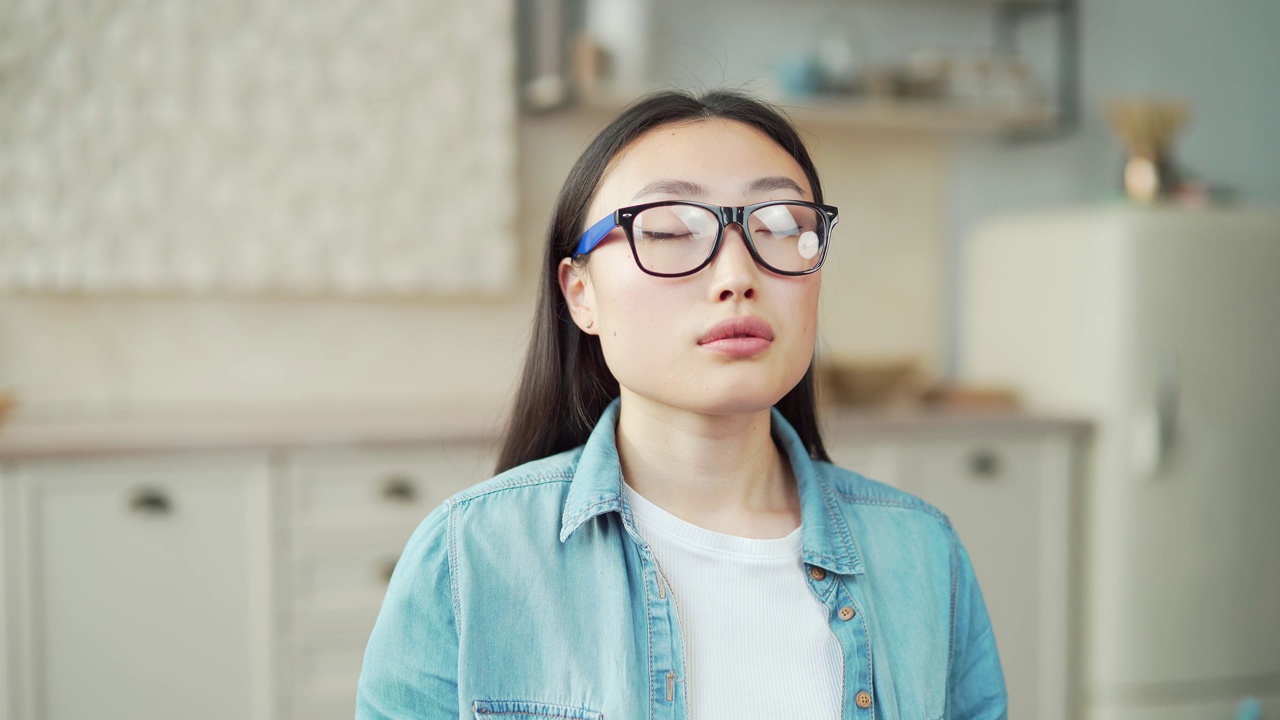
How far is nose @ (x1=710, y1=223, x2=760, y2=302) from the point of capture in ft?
3.16

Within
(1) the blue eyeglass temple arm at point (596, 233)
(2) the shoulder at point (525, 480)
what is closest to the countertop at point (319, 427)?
(2) the shoulder at point (525, 480)

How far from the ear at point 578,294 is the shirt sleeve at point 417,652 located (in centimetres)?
29

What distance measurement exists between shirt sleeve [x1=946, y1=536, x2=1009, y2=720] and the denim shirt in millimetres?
15

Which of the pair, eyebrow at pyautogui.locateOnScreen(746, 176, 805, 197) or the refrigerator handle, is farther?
the refrigerator handle

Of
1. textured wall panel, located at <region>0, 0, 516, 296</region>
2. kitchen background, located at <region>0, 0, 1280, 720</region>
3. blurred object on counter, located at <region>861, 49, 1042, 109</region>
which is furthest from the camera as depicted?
blurred object on counter, located at <region>861, 49, 1042, 109</region>

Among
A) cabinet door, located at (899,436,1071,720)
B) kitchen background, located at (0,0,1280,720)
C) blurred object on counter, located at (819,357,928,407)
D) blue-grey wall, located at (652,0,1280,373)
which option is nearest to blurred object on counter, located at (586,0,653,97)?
kitchen background, located at (0,0,1280,720)

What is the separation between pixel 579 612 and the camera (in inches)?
38.9

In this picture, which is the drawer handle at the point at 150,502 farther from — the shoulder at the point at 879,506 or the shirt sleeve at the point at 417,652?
the shoulder at the point at 879,506

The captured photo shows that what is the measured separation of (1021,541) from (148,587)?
2153mm

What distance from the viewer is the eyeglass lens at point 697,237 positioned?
98cm

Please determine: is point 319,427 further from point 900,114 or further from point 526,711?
point 900,114

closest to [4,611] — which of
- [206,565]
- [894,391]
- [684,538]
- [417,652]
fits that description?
[206,565]

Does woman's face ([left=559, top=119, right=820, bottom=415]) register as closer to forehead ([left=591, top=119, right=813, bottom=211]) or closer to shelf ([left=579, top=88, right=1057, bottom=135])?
forehead ([left=591, top=119, right=813, bottom=211])

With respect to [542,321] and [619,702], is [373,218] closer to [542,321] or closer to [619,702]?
[542,321]
